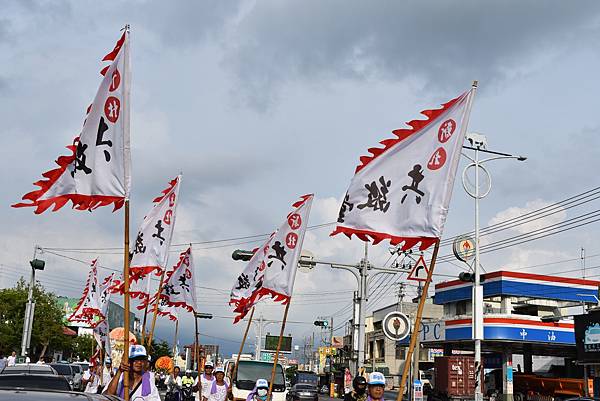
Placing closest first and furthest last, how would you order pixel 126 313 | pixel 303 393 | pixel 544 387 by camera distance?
pixel 126 313, pixel 544 387, pixel 303 393

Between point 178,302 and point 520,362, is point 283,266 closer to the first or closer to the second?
point 178,302

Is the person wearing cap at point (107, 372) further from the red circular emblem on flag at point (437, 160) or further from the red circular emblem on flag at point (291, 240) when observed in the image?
the red circular emblem on flag at point (437, 160)

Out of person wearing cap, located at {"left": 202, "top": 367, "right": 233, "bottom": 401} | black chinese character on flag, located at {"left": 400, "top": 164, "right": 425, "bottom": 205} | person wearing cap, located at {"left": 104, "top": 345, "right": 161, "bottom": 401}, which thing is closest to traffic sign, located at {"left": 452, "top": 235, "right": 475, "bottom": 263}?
person wearing cap, located at {"left": 202, "top": 367, "right": 233, "bottom": 401}

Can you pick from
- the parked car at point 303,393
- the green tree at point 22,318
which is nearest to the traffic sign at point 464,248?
the parked car at point 303,393

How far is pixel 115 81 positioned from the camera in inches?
330

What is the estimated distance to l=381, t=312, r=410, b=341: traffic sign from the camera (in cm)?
2052

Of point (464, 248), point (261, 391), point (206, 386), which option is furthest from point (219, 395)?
point (464, 248)

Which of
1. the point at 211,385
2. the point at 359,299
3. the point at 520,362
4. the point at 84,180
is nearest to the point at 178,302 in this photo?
the point at 211,385

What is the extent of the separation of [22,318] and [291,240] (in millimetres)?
47679

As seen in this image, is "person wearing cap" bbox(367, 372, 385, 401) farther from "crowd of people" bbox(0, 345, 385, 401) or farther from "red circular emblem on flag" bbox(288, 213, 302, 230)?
"red circular emblem on flag" bbox(288, 213, 302, 230)

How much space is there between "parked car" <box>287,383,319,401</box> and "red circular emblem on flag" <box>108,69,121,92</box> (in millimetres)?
28636

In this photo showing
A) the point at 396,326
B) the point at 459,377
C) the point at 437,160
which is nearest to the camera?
the point at 437,160

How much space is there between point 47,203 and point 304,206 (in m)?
5.73

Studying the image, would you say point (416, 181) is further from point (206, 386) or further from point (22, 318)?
point (22, 318)
